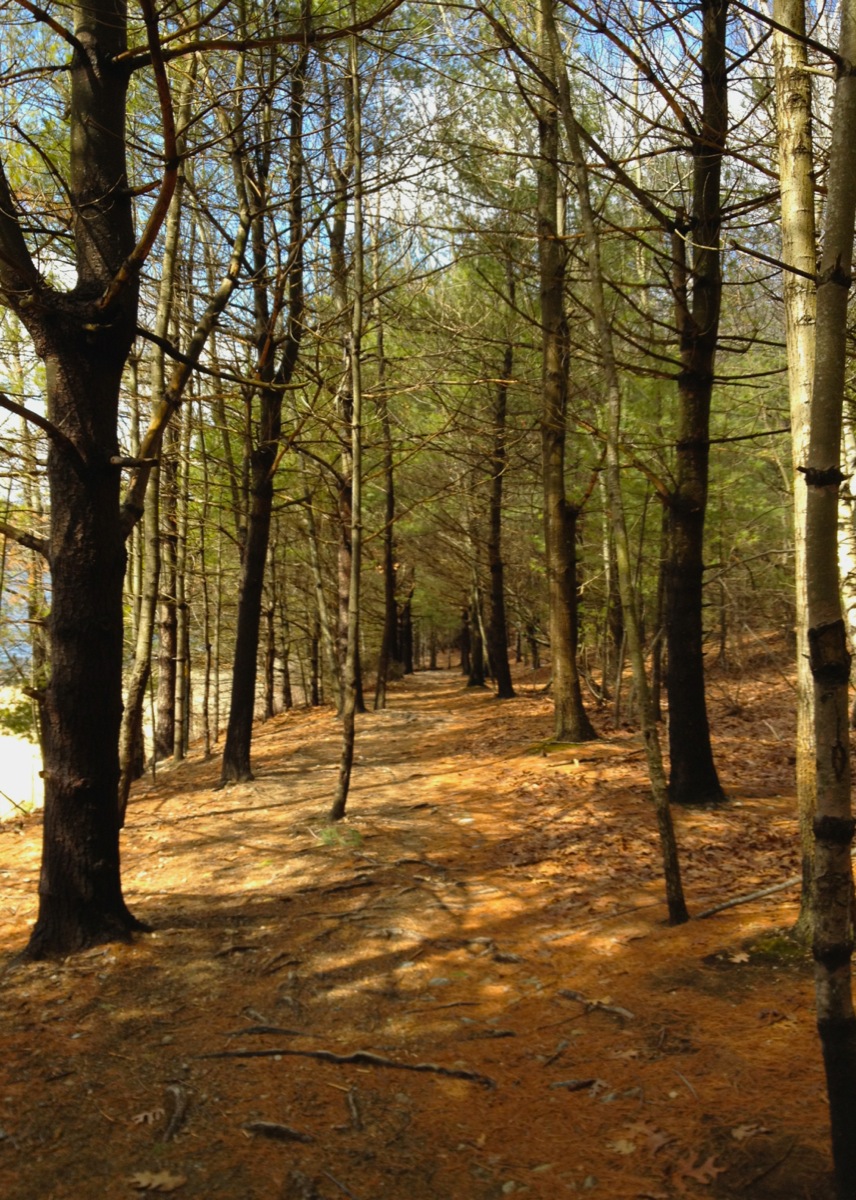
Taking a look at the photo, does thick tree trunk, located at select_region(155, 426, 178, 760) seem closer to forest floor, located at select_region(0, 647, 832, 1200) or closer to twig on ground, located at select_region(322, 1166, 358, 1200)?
forest floor, located at select_region(0, 647, 832, 1200)

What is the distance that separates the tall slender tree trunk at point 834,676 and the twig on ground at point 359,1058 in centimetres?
187

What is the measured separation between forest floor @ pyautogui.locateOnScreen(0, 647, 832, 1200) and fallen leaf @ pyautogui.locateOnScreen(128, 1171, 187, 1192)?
0.4 inches

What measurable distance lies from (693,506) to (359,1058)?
18.7ft

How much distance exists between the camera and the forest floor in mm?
3232

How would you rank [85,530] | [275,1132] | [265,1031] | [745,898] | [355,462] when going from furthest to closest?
[355,462] → [85,530] → [745,898] → [265,1031] → [275,1132]

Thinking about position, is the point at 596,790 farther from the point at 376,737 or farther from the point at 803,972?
the point at 376,737

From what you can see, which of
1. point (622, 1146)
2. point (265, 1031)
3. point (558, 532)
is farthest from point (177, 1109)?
point (558, 532)

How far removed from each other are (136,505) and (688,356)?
516 cm

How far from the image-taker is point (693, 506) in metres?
7.94

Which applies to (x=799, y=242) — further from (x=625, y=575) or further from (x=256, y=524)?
(x=256, y=524)

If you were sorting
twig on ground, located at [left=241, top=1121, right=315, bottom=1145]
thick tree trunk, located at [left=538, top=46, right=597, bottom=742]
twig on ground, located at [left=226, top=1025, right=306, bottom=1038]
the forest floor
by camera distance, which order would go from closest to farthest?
the forest floor
twig on ground, located at [left=241, top=1121, right=315, bottom=1145]
twig on ground, located at [left=226, top=1025, right=306, bottom=1038]
thick tree trunk, located at [left=538, top=46, right=597, bottom=742]

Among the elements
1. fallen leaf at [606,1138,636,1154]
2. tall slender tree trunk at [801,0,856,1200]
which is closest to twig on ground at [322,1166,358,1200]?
fallen leaf at [606,1138,636,1154]

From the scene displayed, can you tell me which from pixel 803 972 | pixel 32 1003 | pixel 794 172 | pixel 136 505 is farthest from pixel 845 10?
pixel 32 1003

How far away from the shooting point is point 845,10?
2.62m
